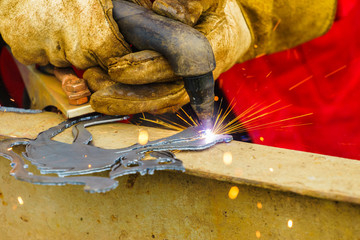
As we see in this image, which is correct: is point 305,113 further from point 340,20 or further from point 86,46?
point 86,46

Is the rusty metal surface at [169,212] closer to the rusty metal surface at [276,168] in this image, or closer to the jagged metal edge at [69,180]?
the rusty metal surface at [276,168]

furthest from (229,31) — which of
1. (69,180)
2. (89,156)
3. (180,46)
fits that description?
(69,180)

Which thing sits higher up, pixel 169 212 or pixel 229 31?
pixel 229 31

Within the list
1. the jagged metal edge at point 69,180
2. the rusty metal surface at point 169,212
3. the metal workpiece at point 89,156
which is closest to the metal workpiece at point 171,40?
the metal workpiece at point 89,156

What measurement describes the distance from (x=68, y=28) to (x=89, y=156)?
49cm

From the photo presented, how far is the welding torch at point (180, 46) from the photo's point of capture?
1.11m

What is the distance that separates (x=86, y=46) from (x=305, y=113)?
0.95 metres

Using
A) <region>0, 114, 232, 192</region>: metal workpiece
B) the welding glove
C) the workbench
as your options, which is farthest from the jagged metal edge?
the welding glove

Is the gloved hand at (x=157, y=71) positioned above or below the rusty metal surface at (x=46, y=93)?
above

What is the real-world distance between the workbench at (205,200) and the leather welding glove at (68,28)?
10.6 inches

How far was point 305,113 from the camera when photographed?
63.6 inches

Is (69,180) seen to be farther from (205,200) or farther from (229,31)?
(229,31)

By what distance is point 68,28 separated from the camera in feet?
4.16

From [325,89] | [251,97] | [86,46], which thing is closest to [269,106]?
[251,97]
